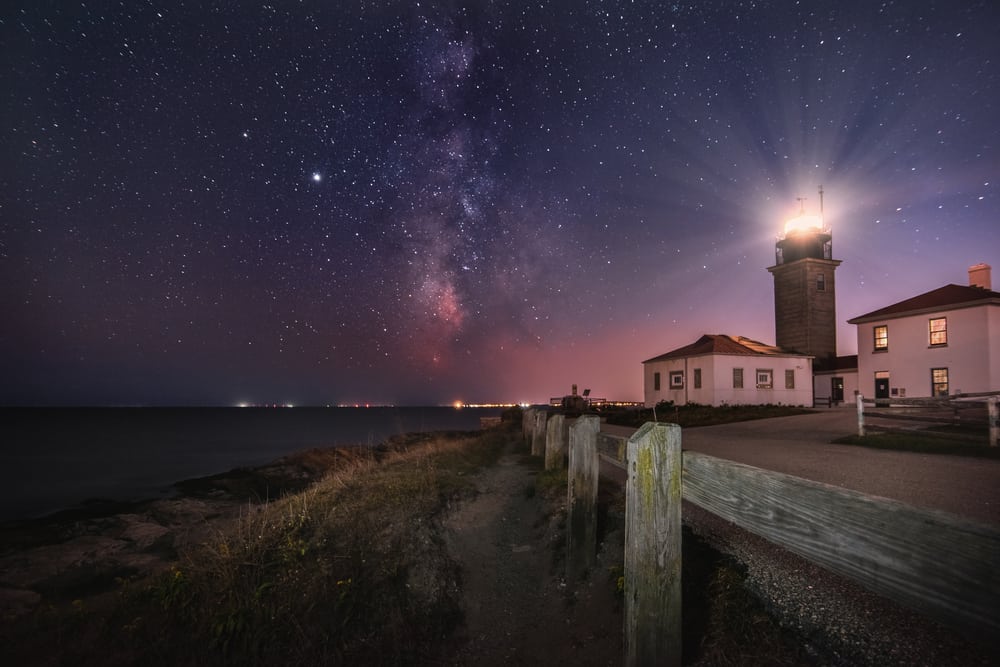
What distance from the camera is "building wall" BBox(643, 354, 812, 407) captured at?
31.4m

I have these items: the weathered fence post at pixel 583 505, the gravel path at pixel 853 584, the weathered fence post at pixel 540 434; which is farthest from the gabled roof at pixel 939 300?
the weathered fence post at pixel 583 505

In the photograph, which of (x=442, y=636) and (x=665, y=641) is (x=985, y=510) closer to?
(x=665, y=641)

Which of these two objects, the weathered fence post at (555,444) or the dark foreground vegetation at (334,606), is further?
the weathered fence post at (555,444)

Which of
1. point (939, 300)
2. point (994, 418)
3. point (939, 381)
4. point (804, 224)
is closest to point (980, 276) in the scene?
point (939, 300)

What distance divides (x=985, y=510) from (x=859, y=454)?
18.9 feet

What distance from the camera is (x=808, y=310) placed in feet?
119

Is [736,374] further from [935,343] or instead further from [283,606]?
[283,606]

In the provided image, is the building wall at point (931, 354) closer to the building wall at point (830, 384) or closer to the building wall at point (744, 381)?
the building wall at point (744, 381)

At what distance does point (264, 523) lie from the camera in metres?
6.12

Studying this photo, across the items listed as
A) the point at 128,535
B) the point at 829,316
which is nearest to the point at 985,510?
the point at 128,535

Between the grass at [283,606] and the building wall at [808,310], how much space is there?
124 feet

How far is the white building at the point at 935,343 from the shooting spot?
23.4 metres

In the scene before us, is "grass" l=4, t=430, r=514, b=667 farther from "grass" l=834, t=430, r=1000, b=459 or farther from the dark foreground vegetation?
"grass" l=834, t=430, r=1000, b=459

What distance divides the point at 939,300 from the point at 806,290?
10.7 m
